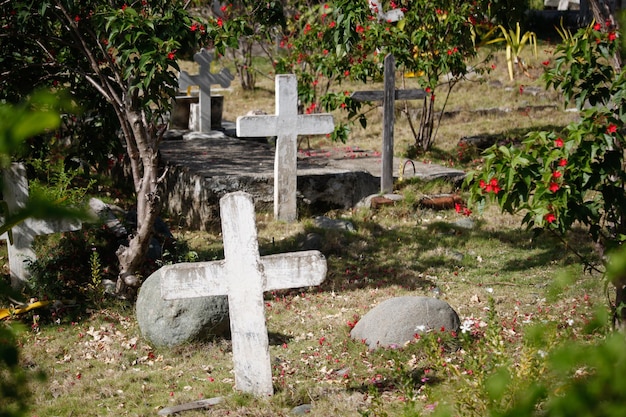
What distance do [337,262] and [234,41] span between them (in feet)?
8.70

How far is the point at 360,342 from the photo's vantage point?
5953 mm

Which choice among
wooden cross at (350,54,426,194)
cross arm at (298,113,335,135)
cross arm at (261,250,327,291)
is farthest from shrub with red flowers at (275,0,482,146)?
cross arm at (261,250,327,291)

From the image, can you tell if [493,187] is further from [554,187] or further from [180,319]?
[180,319]

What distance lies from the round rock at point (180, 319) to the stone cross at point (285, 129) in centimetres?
320

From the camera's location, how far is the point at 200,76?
45.5ft

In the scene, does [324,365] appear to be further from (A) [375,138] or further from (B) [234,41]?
(A) [375,138]

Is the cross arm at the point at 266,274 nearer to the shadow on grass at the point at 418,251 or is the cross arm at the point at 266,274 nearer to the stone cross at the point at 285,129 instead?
the shadow on grass at the point at 418,251

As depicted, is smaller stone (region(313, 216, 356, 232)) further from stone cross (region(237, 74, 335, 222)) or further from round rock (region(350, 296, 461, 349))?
round rock (region(350, 296, 461, 349))

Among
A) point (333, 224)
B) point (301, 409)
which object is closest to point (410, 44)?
point (333, 224)

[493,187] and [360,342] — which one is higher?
[493,187]

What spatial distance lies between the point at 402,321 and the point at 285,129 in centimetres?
395

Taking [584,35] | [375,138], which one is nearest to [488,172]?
[584,35]

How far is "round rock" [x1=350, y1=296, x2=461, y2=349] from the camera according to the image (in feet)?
19.1

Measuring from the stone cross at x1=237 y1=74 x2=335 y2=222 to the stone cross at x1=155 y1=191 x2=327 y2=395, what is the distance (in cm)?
415
